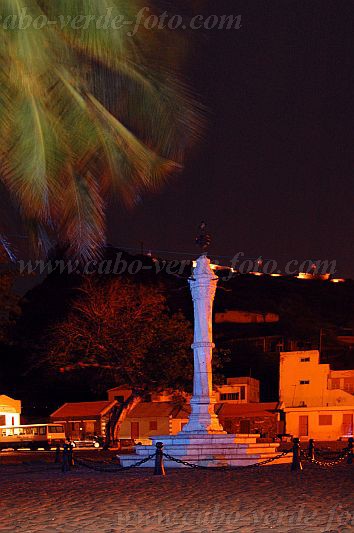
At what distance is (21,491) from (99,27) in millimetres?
10871

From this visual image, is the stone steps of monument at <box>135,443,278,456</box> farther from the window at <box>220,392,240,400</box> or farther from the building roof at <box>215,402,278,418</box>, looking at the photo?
the window at <box>220,392,240,400</box>

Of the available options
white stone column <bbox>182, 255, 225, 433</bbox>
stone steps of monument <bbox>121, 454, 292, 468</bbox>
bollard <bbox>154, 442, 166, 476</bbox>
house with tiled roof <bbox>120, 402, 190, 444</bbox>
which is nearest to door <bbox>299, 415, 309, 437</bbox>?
house with tiled roof <bbox>120, 402, 190, 444</bbox>

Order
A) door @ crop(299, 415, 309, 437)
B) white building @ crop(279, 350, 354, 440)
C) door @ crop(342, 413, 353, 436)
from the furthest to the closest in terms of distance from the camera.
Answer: door @ crop(299, 415, 309, 437) < white building @ crop(279, 350, 354, 440) < door @ crop(342, 413, 353, 436)

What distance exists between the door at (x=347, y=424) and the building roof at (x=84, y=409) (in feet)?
50.6

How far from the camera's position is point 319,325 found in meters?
97.9

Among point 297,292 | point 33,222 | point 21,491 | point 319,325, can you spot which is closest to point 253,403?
point 319,325

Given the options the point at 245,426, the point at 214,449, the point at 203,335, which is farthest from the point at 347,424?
the point at 214,449

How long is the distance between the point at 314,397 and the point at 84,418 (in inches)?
626

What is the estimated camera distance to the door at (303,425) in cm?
6088

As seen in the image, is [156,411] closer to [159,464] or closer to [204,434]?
[204,434]

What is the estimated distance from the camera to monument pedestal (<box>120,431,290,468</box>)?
1025 inches

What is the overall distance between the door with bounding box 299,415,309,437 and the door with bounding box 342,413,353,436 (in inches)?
103

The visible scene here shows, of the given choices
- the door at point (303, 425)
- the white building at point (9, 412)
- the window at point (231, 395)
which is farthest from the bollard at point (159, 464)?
the window at point (231, 395)

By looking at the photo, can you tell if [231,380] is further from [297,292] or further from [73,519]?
[297,292]
